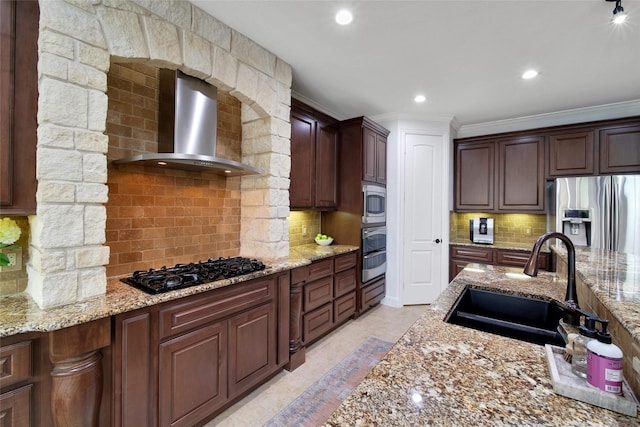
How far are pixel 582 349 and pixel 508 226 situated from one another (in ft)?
13.5

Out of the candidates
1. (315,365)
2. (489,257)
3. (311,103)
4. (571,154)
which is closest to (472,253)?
(489,257)

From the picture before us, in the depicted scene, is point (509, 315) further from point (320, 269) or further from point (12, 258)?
point (12, 258)

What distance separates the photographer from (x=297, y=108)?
296 cm

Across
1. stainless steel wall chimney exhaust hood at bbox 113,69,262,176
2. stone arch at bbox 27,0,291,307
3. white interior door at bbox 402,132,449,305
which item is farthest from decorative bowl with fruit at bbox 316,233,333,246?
stone arch at bbox 27,0,291,307

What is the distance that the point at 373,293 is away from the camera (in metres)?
3.77

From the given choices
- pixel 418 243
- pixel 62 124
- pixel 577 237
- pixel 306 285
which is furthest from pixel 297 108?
pixel 577 237

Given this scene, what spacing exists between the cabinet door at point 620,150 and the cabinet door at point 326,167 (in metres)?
3.28

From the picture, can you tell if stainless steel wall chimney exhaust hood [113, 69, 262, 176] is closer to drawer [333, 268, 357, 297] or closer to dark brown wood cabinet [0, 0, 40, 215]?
dark brown wood cabinet [0, 0, 40, 215]

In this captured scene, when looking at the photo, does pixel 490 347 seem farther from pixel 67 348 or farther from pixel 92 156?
pixel 92 156

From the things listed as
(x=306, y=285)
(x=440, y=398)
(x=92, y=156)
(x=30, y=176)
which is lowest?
(x=306, y=285)

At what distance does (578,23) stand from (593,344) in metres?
2.44

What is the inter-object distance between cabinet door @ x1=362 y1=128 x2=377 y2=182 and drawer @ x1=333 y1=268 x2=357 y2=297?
1179 millimetres

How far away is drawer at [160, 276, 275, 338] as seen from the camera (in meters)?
1.57

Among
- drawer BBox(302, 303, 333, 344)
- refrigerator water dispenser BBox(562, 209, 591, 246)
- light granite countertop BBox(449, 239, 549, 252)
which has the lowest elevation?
drawer BBox(302, 303, 333, 344)
